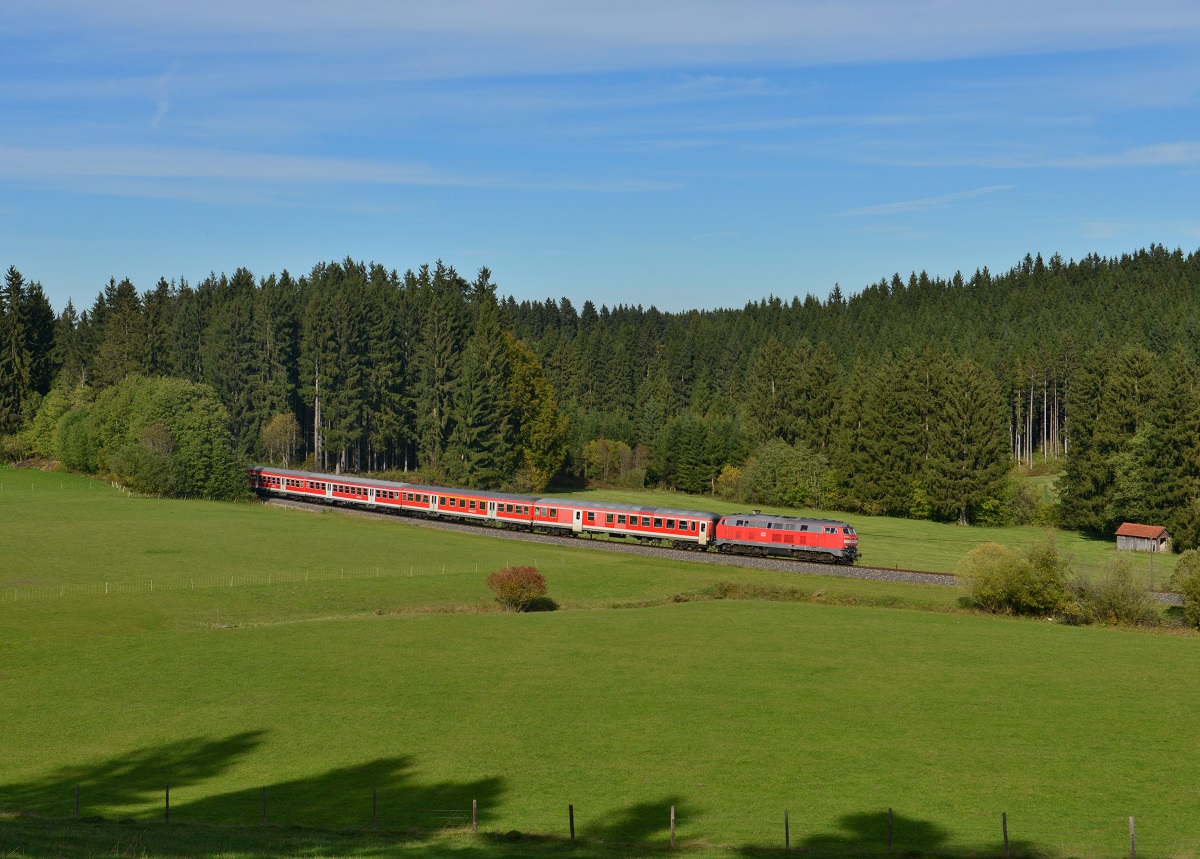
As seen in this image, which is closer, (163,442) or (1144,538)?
(1144,538)

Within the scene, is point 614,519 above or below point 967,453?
below

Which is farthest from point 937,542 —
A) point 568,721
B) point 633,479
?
point 568,721

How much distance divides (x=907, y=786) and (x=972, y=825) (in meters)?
3.24

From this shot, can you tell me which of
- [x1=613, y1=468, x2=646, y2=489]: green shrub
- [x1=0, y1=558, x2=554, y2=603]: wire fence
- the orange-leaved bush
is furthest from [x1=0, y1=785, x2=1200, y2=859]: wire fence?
[x1=613, y1=468, x2=646, y2=489]: green shrub

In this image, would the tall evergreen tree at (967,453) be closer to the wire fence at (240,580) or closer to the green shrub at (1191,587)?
the green shrub at (1191,587)

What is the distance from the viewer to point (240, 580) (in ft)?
203

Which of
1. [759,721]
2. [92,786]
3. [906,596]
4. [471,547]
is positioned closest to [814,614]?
[906,596]

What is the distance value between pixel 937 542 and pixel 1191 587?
3393cm

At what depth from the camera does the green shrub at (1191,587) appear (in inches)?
2100

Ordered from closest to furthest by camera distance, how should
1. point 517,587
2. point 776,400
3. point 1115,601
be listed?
point 1115,601 → point 517,587 → point 776,400

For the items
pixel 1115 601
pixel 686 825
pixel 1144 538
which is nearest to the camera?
pixel 686 825

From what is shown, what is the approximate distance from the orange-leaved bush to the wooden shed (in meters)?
50.6

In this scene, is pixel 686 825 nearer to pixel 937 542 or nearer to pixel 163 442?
pixel 937 542

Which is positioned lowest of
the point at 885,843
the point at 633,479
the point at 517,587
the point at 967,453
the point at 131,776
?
the point at 131,776
